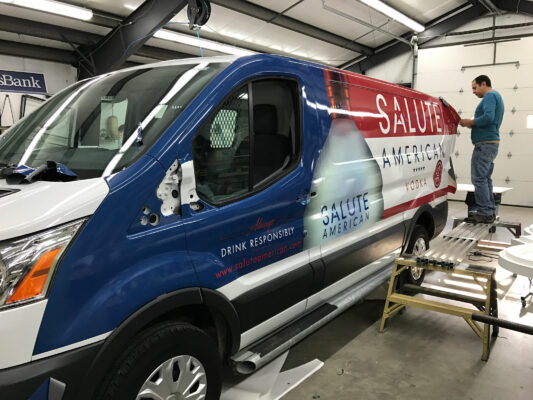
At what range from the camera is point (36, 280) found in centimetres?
136

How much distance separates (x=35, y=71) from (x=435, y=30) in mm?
10068

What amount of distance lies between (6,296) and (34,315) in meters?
0.11

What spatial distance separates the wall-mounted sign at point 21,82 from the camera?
28.2ft

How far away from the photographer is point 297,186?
7.66ft

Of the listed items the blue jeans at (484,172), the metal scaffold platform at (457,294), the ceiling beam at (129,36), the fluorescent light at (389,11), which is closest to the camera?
the metal scaffold platform at (457,294)

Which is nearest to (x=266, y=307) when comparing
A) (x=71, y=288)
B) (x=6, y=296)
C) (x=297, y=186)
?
(x=297, y=186)

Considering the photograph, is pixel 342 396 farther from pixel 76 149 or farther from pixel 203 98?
pixel 76 149

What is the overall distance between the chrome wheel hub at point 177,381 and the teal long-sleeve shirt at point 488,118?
440cm

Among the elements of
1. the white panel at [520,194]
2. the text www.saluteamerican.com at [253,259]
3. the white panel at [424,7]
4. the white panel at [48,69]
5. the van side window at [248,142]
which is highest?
the white panel at [424,7]

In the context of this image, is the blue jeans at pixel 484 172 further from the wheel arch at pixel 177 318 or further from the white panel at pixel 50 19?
the white panel at pixel 50 19

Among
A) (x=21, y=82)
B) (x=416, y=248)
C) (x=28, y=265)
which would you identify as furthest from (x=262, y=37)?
(x=28, y=265)

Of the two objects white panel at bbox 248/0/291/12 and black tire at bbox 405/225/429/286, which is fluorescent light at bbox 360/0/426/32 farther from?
black tire at bbox 405/225/429/286

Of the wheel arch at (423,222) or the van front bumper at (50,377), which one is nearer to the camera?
the van front bumper at (50,377)

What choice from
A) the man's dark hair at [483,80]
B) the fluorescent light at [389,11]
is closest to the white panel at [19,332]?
the man's dark hair at [483,80]
